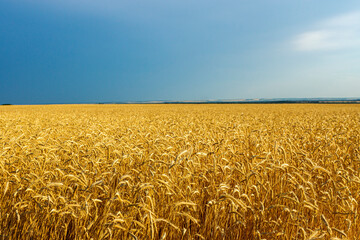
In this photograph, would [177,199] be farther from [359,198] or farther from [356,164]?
[356,164]

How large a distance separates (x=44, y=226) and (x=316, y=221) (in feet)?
9.41

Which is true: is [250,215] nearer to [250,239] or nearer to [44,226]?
[250,239]

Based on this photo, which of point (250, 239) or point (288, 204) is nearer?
point (250, 239)

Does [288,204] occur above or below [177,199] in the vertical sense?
below

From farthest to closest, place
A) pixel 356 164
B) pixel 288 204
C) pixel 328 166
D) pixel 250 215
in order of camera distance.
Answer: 1. pixel 356 164
2. pixel 328 166
3. pixel 288 204
4. pixel 250 215

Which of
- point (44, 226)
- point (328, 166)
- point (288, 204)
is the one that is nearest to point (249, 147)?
point (328, 166)

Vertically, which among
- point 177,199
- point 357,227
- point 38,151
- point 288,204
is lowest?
point 357,227

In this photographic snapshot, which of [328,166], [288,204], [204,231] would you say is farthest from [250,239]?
[328,166]

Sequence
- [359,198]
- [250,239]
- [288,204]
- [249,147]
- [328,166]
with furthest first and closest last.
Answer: [249,147] < [328,166] < [359,198] < [288,204] < [250,239]

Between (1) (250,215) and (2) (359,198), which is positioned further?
(2) (359,198)

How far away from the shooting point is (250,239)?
227cm

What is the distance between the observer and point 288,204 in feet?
8.75

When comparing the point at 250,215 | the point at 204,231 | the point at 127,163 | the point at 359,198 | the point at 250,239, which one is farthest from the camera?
the point at 127,163

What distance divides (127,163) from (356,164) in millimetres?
4137
